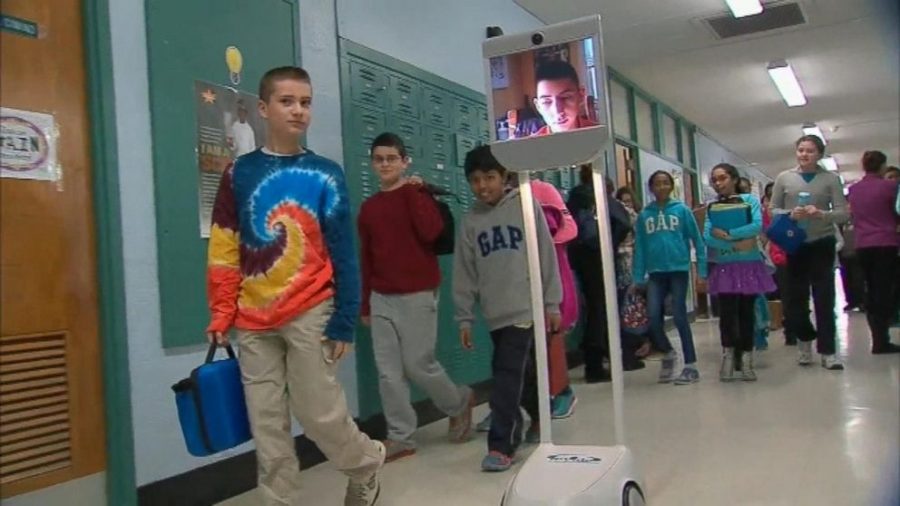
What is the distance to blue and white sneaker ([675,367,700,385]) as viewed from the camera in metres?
4.45

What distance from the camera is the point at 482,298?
3004mm

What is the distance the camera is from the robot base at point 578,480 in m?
1.88

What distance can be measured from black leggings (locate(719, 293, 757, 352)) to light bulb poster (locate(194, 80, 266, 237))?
9.23 feet

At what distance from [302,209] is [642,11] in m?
4.65

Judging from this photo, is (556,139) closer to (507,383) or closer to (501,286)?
(501,286)

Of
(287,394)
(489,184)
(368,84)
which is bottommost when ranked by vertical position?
(287,394)

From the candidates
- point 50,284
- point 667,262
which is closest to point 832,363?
point 667,262

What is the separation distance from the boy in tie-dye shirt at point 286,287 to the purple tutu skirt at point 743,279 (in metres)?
2.89

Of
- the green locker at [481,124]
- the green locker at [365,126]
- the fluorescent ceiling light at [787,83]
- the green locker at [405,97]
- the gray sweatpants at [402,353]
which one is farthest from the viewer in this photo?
the fluorescent ceiling light at [787,83]

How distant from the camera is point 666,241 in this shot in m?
4.49

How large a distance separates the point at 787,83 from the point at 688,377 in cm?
570

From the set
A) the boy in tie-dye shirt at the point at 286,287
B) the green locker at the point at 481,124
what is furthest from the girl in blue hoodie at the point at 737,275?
the boy in tie-dye shirt at the point at 286,287

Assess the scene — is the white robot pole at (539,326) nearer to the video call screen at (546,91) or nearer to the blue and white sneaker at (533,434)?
the video call screen at (546,91)

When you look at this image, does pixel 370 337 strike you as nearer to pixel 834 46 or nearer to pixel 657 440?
pixel 657 440
